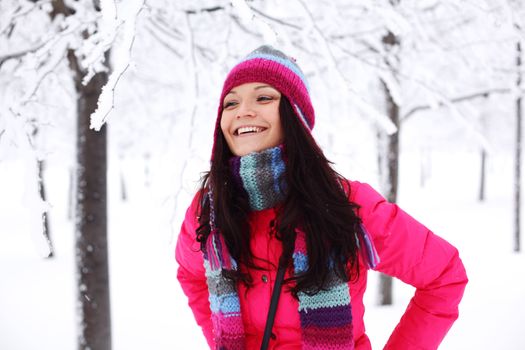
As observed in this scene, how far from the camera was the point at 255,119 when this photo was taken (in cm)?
159

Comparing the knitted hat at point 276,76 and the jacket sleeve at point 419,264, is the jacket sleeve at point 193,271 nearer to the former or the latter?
the knitted hat at point 276,76

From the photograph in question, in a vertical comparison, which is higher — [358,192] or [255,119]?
[255,119]

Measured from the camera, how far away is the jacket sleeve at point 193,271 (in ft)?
6.05

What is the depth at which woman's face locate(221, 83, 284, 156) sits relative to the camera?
1.59 m

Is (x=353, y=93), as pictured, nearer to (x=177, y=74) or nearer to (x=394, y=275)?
(x=394, y=275)

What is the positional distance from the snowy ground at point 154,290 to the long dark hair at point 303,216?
820 mm

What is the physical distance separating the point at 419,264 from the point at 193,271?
42.8 inches

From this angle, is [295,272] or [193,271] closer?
[295,272]

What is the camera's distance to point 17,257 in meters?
9.84

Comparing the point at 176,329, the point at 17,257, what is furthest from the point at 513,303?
the point at 17,257

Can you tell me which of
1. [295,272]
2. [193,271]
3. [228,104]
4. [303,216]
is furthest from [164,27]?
[295,272]

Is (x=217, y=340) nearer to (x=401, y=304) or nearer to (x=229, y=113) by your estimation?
(x=229, y=113)

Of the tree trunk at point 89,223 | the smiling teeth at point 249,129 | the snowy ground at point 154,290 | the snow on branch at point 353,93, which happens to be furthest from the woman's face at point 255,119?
the tree trunk at point 89,223

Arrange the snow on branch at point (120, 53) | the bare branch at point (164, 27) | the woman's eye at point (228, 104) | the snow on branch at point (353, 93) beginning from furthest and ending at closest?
the bare branch at point (164, 27) < the snow on branch at point (353, 93) < the woman's eye at point (228, 104) < the snow on branch at point (120, 53)
